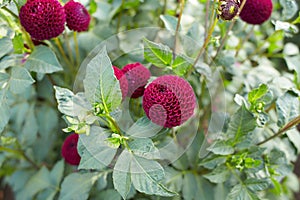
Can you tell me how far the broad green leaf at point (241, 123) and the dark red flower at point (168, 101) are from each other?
17 centimetres

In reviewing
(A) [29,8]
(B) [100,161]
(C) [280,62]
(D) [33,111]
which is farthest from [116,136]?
(C) [280,62]

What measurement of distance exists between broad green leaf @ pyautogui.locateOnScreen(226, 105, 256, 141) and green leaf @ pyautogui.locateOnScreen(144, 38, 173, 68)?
0.58 feet

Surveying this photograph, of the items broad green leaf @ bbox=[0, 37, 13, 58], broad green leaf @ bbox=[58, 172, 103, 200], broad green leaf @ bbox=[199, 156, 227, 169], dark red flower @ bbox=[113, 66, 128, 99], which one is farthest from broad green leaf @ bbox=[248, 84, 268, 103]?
broad green leaf @ bbox=[0, 37, 13, 58]

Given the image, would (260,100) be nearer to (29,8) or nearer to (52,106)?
(29,8)

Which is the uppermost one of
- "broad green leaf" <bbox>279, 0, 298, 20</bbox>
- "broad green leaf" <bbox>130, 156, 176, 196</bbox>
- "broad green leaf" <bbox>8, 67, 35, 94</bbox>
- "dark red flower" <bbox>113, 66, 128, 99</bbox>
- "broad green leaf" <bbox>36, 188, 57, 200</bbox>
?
"broad green leaf" <bbox>279, 0, 298, 20</bbox>

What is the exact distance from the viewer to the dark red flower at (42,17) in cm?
71

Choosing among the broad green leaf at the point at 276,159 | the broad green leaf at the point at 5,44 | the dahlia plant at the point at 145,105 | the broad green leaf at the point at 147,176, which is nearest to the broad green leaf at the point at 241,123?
the dahlia plant at the point at 145,105

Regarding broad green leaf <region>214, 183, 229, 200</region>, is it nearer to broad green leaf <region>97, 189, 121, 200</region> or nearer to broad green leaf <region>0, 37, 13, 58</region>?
broad green leaf <region>97, 189, 121, 200</region>

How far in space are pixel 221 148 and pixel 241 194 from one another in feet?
0.32

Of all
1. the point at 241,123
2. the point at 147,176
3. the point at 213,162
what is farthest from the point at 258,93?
the point at 147,176

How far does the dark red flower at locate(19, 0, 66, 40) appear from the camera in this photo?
2.34ft

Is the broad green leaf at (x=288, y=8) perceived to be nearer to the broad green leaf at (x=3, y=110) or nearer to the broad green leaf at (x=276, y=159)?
the broad green leaf at (x=276, y=159)

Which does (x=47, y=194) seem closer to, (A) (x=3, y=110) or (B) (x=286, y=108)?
(A) (x=3, y=110)

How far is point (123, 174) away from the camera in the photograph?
2.14 ft
